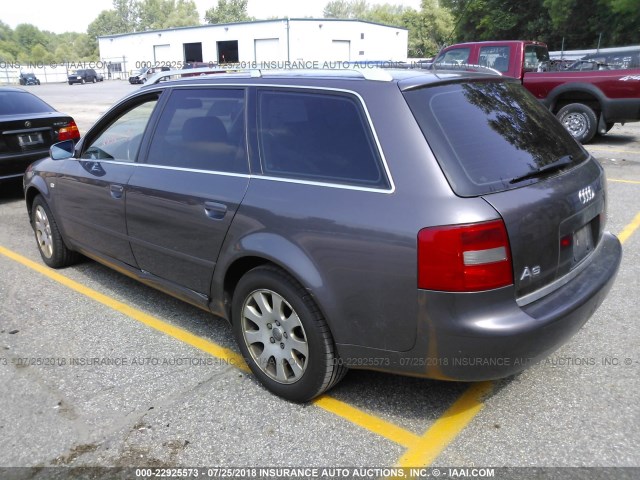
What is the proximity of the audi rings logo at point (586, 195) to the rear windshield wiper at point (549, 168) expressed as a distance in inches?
6.7

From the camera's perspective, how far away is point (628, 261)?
4.96 m

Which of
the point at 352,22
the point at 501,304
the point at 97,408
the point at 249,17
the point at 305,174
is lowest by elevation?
the point at 97,408

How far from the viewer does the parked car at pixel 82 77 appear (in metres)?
54.2

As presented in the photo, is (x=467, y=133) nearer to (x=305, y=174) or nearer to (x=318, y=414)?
(x=305, y=174)

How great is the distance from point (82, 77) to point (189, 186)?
58.2 meters

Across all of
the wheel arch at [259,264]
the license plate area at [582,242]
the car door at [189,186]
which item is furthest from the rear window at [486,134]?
the car door at [189,186]

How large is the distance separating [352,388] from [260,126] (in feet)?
5.18

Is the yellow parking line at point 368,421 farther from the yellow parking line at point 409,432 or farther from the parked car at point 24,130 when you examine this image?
the parked car at point 24,130

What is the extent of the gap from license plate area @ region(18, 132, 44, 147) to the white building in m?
37.7

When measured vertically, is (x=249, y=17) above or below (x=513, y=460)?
above

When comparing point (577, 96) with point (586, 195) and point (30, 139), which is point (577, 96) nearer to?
point (586, 195)

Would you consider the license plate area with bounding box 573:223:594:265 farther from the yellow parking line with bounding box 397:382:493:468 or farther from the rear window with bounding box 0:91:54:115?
the rear window with bounding box 0:91:54:115

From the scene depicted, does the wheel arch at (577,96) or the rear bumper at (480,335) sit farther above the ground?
the wheel arch at (577,96)

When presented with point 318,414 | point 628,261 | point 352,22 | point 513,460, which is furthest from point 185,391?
point 352,22
